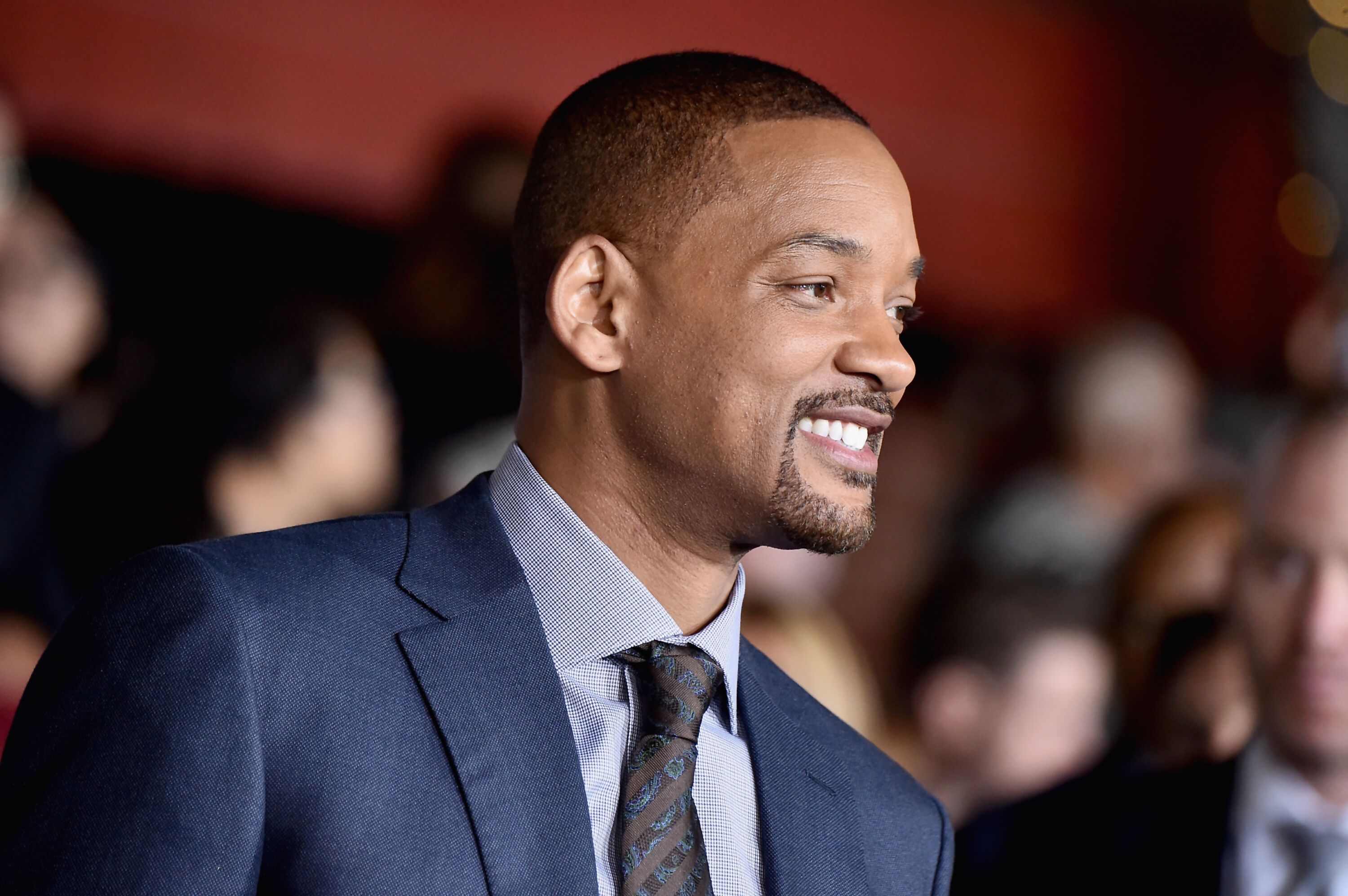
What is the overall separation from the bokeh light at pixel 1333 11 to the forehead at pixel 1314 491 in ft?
11.6

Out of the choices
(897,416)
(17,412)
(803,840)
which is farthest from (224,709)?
(897,416)

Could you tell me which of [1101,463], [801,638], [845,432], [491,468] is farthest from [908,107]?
[845,432]

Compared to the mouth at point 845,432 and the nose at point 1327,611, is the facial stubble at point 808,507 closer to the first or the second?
the mouth at point 845,432

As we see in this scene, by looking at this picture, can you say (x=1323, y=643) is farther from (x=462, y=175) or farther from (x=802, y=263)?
(x=462, y=175)

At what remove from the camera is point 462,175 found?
337 cm

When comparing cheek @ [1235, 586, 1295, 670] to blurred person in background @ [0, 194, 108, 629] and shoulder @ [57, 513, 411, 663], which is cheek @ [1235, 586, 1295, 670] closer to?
shoulder @ [57, 513, 411, 663]

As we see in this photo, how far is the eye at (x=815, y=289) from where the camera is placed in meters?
1.60

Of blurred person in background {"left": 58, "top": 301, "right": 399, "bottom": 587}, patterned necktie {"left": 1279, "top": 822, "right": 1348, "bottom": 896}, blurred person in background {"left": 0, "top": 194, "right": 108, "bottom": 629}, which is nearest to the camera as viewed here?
patterned necktie {"left": 1279, "top": 822, "right": 1348, "bottom": 896}

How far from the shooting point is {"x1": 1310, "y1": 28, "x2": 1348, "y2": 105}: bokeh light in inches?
212

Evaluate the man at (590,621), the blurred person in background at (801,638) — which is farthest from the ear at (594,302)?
the blurred person in background at (801,638)

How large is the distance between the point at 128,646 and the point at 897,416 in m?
4.33

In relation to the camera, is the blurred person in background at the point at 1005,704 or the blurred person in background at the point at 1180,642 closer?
the blurred person in background at the point at 1180,642

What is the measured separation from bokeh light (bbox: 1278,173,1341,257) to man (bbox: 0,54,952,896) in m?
4.48

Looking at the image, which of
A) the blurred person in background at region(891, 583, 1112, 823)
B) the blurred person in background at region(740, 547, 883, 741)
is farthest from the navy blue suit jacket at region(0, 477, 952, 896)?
the blurred person in background at region(891, 583, 1112, 823)
